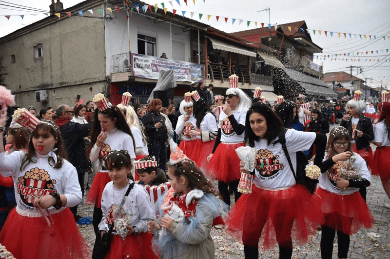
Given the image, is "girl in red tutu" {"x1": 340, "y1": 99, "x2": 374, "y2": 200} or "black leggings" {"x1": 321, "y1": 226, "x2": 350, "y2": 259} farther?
"girl in red tutu" {"x1": 340, "y1": 99, "x2": 374, "y2": 200}

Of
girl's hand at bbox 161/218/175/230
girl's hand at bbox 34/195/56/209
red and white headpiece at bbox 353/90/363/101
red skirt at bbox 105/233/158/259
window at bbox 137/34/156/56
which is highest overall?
window at bbox 137/34/156/56

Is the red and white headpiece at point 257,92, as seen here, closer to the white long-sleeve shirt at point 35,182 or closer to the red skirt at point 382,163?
the red skirt at point 382,163

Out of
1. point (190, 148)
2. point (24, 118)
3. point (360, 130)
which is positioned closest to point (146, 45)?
point (190, 148)

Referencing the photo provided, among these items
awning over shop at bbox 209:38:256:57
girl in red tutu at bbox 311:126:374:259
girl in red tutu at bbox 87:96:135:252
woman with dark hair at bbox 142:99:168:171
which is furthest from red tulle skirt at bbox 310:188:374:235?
awning over shop at bbox 209:38:256:57

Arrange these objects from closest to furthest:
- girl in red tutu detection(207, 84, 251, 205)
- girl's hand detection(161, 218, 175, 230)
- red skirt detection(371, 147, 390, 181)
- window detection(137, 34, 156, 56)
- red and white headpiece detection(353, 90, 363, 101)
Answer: girl's hand detection(161, 218, 175, 230) → girl in red tutu detection(207, 84, 251, 205) → red skirt detection(371, 147, 390, 181) → red and white headpiece detection(353, 90, 363, 101) → window detection(137, 34, 156, 56)

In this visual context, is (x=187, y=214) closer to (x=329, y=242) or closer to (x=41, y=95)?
(x=329, y=242)

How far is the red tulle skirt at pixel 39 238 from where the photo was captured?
2.69 metres

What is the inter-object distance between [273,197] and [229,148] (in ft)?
7.64

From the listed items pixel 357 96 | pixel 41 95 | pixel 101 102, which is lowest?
pixel 101 102

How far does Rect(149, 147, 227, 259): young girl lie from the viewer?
2.54m

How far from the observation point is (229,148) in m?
5.42

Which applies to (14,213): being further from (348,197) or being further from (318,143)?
(348,197)

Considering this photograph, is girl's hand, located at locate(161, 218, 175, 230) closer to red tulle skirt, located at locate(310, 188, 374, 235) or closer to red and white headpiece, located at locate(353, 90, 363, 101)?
red tulle skirt, located at locate(310, 188, 374, 235)

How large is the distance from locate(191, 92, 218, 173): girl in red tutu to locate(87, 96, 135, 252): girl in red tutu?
2746mm
